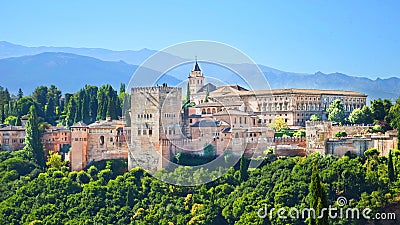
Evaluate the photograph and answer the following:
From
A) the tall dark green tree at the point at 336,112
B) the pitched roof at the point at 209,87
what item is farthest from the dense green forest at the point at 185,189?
the pitched roof at the point at 209,87

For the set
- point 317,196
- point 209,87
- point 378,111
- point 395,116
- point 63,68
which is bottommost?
point 317,196

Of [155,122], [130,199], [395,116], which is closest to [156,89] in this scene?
[155,122]

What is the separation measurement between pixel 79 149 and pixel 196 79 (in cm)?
420

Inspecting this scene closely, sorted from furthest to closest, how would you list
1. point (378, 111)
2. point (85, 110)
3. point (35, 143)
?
1. point (85, 110)
2. point (378, 111)
3. point (35, 143)

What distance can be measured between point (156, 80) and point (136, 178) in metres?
3.18

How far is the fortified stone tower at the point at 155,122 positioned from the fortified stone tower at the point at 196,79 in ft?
2.40

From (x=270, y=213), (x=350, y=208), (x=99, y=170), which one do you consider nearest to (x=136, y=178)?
(x=99, y=170)

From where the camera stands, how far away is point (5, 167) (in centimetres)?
2502

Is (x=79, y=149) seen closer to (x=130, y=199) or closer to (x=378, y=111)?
(x=130, y=199)

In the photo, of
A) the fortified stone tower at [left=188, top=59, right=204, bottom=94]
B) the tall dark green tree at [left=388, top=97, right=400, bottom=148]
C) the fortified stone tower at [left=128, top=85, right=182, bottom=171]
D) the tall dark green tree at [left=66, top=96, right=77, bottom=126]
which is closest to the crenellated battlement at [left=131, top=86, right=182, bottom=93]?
the fortified stone tower at [left=128, top=85, right=182, bottom=171]

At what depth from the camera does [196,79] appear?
955 inches

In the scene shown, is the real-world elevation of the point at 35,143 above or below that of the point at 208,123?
below

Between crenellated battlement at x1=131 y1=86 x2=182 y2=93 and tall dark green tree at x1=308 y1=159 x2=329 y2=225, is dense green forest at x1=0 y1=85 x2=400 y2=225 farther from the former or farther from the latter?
tall dark green tree at x1=308 y1=159 x2=329 y2=225

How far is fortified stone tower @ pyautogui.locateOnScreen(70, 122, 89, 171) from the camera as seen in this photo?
24375 millimetres
